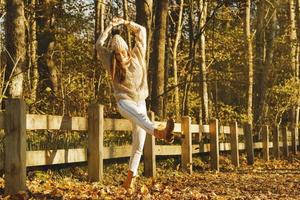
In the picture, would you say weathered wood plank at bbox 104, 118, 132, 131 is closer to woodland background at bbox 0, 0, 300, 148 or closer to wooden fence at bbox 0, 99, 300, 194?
wooden fence at bbox 0, 99, 300, 194

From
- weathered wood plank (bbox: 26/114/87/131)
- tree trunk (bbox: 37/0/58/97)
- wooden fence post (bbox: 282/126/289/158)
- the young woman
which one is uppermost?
tree trunk (bbox: 37/0/58/97)

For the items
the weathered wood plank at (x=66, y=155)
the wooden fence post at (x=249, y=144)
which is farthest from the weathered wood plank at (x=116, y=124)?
the wooden fence post at (x=249, y=144)

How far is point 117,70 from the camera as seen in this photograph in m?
7.22

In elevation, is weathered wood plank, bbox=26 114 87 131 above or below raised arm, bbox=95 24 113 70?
below

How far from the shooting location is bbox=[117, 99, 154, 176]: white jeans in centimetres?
701

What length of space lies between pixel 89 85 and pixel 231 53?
10.8 meters

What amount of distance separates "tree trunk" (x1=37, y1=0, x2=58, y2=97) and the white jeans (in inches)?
357

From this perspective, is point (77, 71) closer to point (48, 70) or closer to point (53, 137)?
point (48, 70)

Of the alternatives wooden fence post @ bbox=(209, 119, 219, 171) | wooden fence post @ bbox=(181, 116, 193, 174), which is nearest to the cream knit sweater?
wooden fence post @ bbox=(181, 116, 193, 174)

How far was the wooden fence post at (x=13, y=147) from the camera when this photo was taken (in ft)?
21.6

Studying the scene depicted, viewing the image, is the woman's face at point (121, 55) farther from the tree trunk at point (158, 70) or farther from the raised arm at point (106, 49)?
the tree trunk at point (158, 70)

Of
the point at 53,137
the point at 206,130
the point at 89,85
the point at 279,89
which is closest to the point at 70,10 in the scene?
the point at 89,85

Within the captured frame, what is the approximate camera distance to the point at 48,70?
17344mm

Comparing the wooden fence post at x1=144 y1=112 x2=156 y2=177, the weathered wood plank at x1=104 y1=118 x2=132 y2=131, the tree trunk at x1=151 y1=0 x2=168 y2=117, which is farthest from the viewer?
the tree trunk at x1=151 y1=0 x2=168 y2=117
